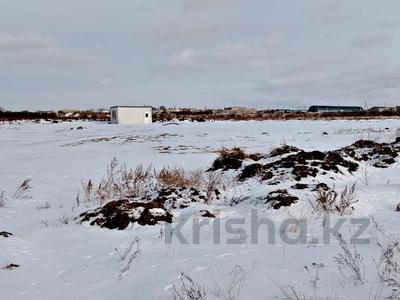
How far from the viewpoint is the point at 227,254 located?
156 inches

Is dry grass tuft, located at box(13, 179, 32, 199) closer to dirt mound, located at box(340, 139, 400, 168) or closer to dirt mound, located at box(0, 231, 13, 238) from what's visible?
dirt mound, located at box(0, 231, 13, 238)

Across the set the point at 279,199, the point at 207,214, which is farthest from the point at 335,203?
the point at 207,214

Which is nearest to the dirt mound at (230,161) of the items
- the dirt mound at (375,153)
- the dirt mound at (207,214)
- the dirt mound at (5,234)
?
the dirt mound at (375,153)

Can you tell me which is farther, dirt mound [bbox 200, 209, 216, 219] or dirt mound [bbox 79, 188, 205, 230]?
dirt mound [bbox 200, 209, 216, 219]

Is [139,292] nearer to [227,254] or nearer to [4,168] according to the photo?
[227,254]

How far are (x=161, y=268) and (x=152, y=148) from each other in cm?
1238

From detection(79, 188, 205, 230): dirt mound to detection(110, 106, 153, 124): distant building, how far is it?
40618 mm

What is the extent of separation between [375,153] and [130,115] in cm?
3974

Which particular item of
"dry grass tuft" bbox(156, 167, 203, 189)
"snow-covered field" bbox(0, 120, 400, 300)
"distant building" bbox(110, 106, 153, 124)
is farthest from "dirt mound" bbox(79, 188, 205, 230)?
"distant building" bbox(110, 106, 153, 124)

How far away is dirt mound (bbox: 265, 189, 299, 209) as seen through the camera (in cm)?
559

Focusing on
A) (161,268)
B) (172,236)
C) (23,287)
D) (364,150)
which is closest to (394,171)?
(364,150)

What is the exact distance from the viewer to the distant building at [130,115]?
46.0 m

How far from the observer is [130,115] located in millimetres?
46844

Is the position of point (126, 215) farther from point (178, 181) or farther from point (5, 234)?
point (178, 181)
